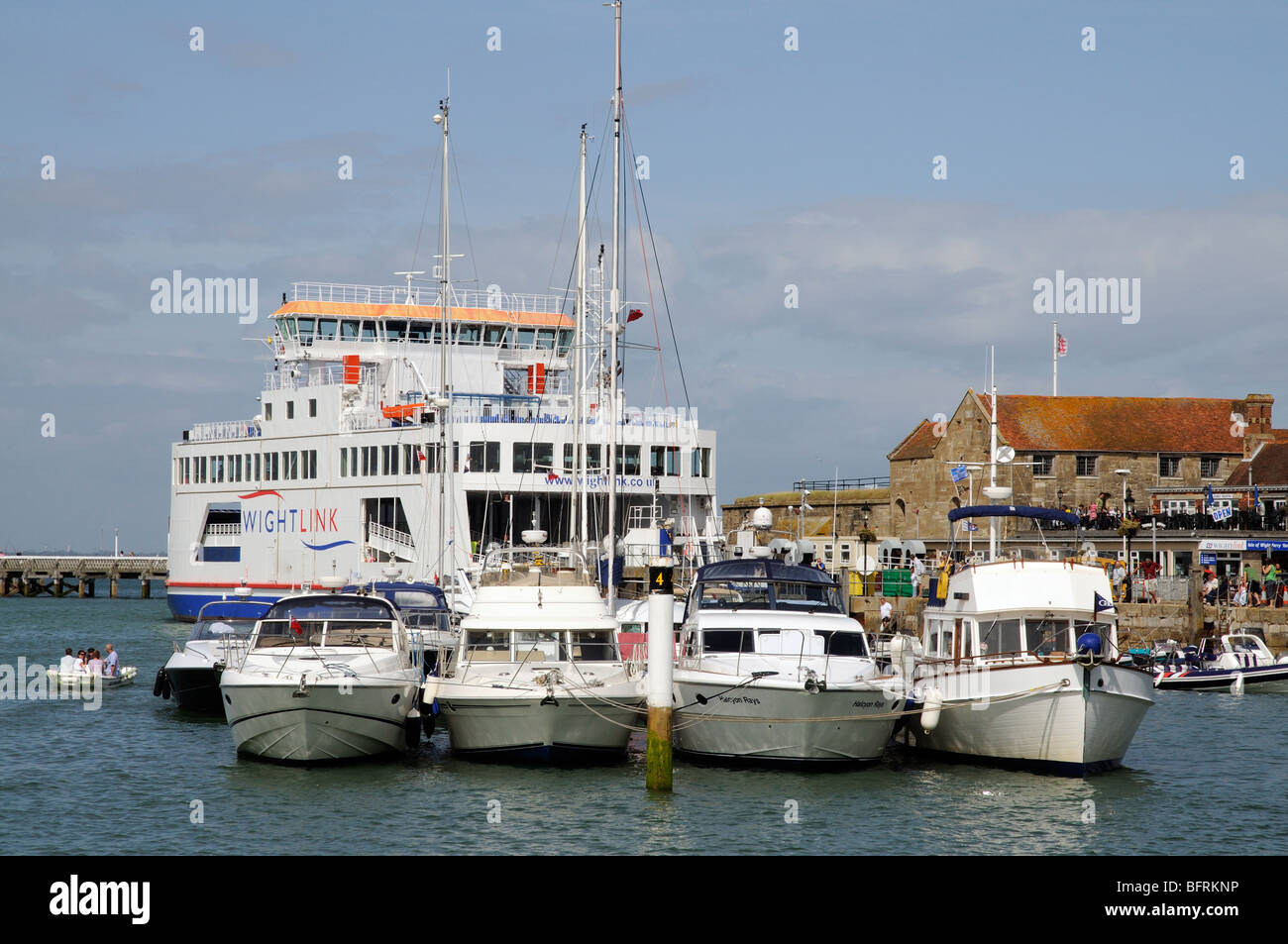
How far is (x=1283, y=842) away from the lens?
2188cm

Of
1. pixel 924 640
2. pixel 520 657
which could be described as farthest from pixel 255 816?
pixel 924 640

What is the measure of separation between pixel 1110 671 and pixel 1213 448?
48277 millimetres

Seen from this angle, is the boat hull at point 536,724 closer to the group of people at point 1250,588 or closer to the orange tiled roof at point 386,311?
the group of people at point 1250,588

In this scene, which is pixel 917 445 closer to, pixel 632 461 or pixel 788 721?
pixel 632 461

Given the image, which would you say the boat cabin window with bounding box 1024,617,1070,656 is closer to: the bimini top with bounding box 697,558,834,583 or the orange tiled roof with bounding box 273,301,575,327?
the bimini top with bounding box 697,558,834,583

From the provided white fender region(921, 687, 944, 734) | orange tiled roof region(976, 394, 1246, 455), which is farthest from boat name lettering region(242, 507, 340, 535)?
white fender region(921, 687, 944, 734)

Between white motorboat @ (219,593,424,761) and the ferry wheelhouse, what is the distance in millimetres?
17443

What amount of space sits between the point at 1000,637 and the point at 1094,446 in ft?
146

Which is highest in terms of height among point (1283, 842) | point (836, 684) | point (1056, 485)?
point (1056, 485)

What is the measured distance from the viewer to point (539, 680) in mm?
26484

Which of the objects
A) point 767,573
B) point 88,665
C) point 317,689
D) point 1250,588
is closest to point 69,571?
point 88,665

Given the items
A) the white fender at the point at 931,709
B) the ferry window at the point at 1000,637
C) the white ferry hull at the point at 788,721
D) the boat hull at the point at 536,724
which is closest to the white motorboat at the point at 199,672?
the boat hull at the point at 536,724

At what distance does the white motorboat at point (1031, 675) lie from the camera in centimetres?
2623
